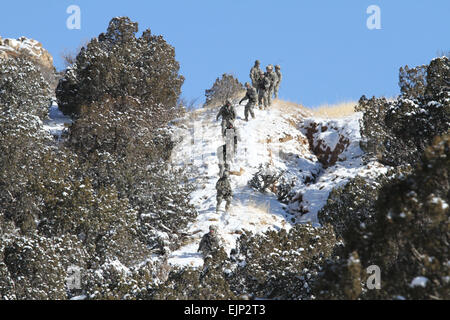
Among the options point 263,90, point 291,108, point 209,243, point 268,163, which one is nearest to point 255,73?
point 263,90

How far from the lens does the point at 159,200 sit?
18.9 m

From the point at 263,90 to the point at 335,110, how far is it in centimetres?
435

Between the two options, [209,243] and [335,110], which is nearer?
[209,243]

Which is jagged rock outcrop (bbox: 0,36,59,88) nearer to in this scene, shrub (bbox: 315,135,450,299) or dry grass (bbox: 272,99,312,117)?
dry grass (bbox: 272,99,312,117)

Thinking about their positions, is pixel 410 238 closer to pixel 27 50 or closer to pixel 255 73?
pixel 255 73

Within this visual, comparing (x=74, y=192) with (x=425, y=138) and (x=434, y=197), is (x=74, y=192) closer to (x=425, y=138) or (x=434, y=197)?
(x=425, y=138)

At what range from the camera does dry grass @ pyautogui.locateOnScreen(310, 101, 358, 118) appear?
3043 centimetres

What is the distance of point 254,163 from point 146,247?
861 centimetres

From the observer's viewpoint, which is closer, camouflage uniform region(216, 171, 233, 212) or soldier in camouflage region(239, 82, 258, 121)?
camouflage uniform region(216, 171, 233, 212)

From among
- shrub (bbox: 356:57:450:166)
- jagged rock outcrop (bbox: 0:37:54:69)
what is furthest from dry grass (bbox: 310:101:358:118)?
jagged rock outcrop (bbox: 0:37:54:69)

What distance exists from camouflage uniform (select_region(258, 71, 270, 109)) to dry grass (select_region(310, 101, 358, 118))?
298cm

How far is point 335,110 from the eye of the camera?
1235 inches

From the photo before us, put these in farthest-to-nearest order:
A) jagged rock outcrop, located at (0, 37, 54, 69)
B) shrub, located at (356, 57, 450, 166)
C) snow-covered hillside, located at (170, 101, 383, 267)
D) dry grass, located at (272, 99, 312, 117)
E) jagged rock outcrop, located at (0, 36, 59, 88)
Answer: jagged rock outcrop, located at (0, 37, 54, 69) → jagged rock outcrop, located at (0, 36, 59, 88) → dry grass, located at (272, 99, 312, 117) → snow-covered hillside, located at (170, 101, 383, 267) → shrub, located at (356, 57, 450, 166)

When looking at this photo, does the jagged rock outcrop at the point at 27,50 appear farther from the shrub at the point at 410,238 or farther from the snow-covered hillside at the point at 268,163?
the shrub at the point at 410,238
